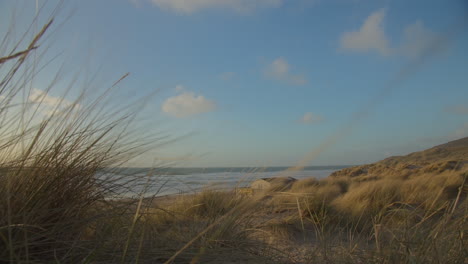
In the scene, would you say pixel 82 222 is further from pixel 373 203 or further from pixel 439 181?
pixel 439 181

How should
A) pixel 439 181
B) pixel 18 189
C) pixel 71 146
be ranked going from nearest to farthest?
pixel 18 189
pixel 71 146
pixel 439 181

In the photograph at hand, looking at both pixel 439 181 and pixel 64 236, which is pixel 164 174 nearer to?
pixel 64 236

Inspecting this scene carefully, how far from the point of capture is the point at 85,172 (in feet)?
4.62

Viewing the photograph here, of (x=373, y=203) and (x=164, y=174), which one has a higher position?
(x=164, y=174)

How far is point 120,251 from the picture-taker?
1214mm

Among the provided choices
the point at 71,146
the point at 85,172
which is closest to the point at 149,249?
the point at 85,172

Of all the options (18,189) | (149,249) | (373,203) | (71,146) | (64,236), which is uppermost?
(71,146)

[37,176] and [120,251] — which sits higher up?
[37,176]

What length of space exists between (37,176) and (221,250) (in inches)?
35.9

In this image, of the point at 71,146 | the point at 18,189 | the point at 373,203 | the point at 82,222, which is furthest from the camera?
the point at 373,203

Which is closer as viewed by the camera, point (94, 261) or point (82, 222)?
point (94, 261)

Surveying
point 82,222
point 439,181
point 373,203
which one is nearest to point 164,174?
point 82,222

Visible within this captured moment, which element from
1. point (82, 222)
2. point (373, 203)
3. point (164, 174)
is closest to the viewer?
point (82, 222)

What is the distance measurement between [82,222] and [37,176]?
27 centimetres
